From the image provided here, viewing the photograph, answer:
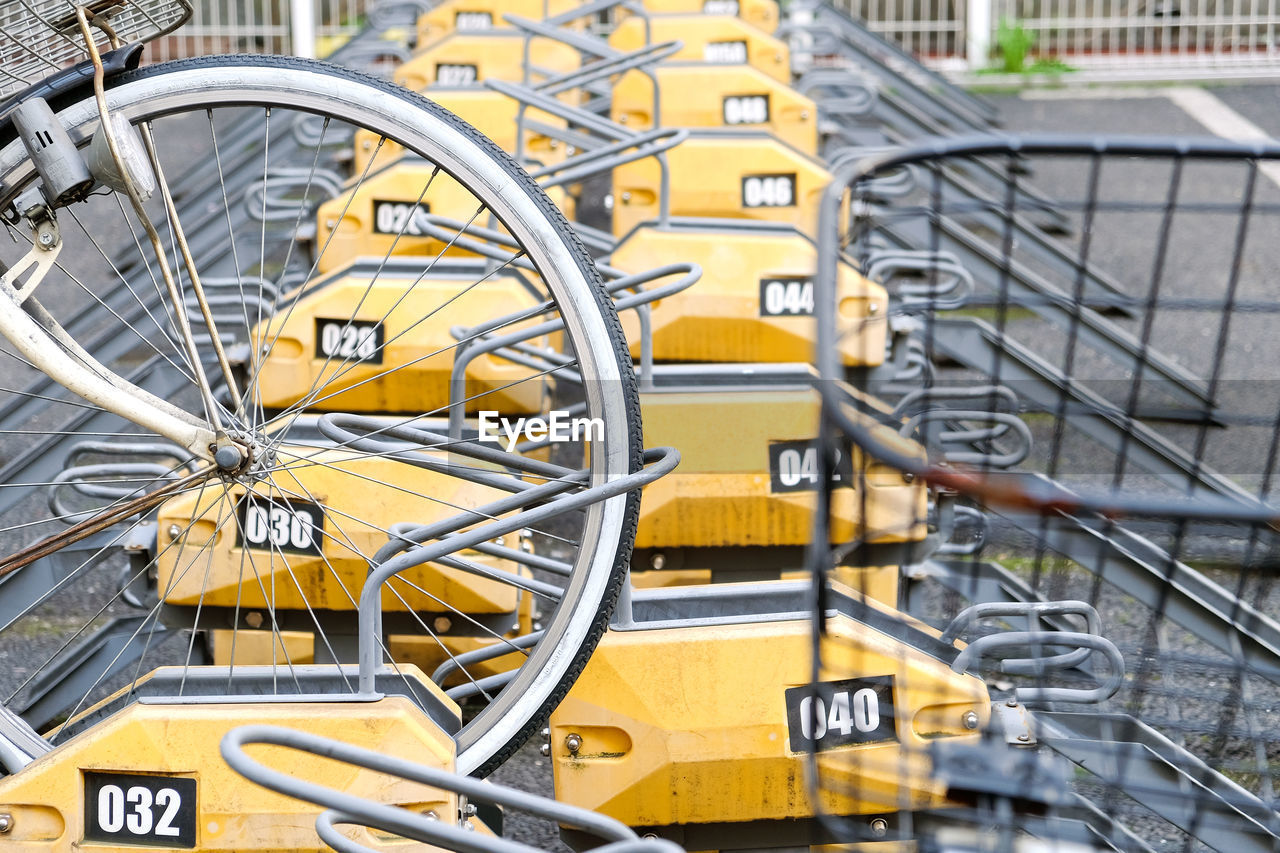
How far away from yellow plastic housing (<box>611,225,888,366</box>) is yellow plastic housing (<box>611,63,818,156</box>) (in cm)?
177

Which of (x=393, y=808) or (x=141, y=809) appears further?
(x=141, y=809)

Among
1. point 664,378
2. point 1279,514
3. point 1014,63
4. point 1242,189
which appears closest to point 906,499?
point 664,378

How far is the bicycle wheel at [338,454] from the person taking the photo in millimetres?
1901

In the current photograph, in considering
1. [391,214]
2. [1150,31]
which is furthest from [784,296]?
[1150,31]

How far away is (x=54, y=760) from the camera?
1786 millimetres

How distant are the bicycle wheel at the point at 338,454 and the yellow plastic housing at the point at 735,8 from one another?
3.28m

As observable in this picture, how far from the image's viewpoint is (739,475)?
281cm

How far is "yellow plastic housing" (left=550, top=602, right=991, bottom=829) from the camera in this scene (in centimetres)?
196

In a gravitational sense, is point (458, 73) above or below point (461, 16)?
below

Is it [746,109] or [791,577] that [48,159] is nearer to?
[791,577]

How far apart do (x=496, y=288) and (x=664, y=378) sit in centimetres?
60

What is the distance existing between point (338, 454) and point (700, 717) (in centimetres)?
94

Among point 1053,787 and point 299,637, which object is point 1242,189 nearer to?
point 299,637

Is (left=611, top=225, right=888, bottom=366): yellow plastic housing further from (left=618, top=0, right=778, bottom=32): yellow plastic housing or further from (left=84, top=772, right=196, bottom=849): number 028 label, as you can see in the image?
(left=618, top=0, right=778, bottom=32): yellow plastic housing
